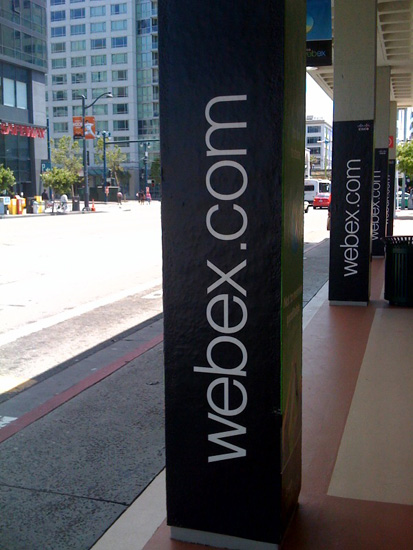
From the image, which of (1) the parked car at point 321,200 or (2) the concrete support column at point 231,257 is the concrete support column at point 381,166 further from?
(1) the parked car at point 321,200

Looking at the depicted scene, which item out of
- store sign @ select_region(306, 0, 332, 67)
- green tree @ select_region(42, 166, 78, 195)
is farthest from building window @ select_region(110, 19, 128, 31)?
store sign @ select_region(306, 0, 332, 67)

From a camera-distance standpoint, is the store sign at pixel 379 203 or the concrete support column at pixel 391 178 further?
the concrete support column at pixel 391 178

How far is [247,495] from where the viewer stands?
300cm

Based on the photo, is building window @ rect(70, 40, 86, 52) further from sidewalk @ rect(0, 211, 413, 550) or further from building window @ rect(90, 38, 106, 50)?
sidewalk @ rect(0, 211, 413, 550)

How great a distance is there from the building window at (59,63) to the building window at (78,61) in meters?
1.86

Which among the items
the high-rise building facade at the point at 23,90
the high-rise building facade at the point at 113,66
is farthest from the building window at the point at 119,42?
the high-rise building facade at the point at 23,90

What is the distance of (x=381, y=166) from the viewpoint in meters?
17.2

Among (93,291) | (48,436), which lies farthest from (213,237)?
(93,291)

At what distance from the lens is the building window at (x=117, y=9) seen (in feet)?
310

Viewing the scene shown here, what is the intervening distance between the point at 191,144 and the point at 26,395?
392 cm

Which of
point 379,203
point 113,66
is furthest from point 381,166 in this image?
point 113,66

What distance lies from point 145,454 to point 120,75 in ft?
325

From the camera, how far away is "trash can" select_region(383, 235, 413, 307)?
9.34 metres

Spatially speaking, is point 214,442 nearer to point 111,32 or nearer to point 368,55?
point 368,55
